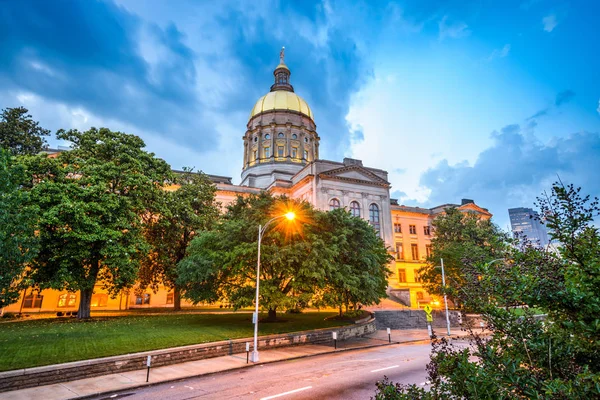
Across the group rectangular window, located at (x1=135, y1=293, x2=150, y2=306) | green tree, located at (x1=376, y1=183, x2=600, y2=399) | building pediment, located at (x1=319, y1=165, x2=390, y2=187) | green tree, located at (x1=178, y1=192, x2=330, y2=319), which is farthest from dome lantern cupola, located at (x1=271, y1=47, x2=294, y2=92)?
green tree, located at (x1=376, y1=183, x2=600, y2=399)

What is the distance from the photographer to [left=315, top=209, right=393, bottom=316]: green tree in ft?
77.2

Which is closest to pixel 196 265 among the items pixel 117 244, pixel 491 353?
pixel 117 244

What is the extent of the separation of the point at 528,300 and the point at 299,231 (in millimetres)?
20793

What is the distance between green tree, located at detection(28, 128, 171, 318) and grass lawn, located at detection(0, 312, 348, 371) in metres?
4.14

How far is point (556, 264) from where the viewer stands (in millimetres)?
4914

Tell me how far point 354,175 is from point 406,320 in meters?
25.4

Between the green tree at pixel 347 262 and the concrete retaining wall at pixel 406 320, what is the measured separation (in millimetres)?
8742

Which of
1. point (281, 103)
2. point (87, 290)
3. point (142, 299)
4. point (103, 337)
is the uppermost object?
point (281, 103)

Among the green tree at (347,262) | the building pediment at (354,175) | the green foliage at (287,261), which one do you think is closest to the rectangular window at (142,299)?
the green foliage at (287,261)

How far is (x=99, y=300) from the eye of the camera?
45125 millimetres

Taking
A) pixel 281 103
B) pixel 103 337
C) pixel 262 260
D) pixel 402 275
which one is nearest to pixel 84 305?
pixel 103 337

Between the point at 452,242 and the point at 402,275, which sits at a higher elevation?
the point at 452,242

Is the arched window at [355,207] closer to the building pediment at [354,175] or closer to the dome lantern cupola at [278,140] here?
the building pediment at [354,175]

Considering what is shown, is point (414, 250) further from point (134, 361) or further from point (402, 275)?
point (134, 361)
